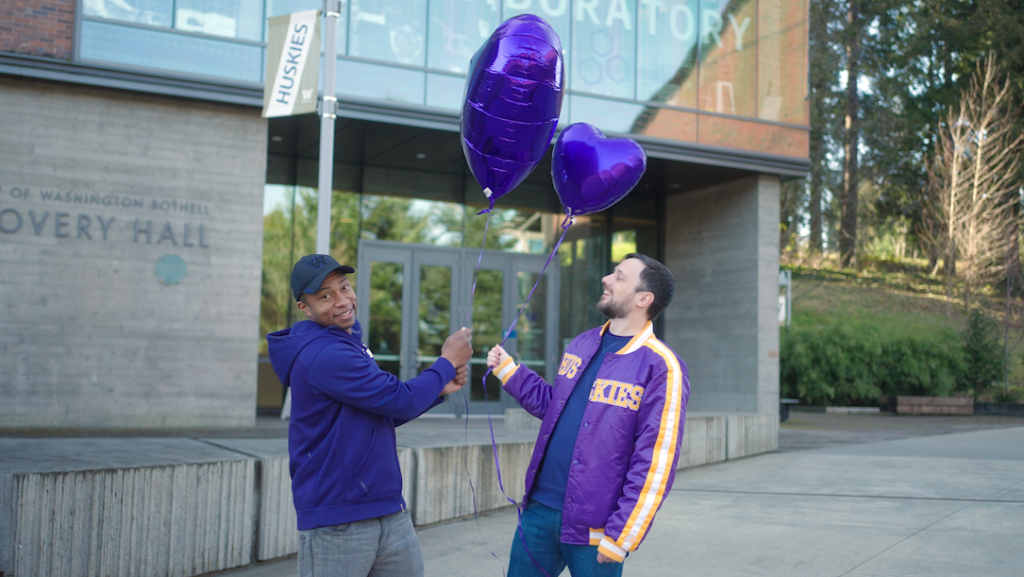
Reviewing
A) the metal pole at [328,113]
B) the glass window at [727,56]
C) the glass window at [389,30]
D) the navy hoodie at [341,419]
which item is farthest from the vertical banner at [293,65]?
the glass window at [727,56]

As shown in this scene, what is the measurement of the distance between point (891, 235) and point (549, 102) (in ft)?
132

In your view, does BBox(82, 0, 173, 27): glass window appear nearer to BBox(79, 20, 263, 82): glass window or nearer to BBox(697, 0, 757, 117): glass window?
BBox(79, 20, 263, 82): glass window

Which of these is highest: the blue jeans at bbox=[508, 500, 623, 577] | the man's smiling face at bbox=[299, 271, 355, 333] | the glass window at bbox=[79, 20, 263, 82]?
the glass window at bbox=[79, 20, 263, 82]

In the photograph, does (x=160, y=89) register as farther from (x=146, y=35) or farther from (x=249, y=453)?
(x=249, y=453)

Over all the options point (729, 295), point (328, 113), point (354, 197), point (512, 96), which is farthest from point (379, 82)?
point (512, 96)

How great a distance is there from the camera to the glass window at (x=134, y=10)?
11.0 m

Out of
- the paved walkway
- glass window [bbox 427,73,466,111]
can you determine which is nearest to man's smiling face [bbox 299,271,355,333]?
the paved walkway

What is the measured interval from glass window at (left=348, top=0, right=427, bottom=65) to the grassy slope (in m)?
16.7

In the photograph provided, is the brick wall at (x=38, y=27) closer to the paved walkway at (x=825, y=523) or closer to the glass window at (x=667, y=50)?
the paved walkway at (x=825, y=523)

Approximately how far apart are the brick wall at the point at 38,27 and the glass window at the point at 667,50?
8.93 meters

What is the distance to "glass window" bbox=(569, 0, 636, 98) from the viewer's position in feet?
46.9

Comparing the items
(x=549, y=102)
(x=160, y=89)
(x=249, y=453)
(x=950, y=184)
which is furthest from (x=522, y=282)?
(x=950, y=184)

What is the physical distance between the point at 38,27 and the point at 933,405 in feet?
65.3

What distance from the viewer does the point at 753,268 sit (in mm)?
15578
